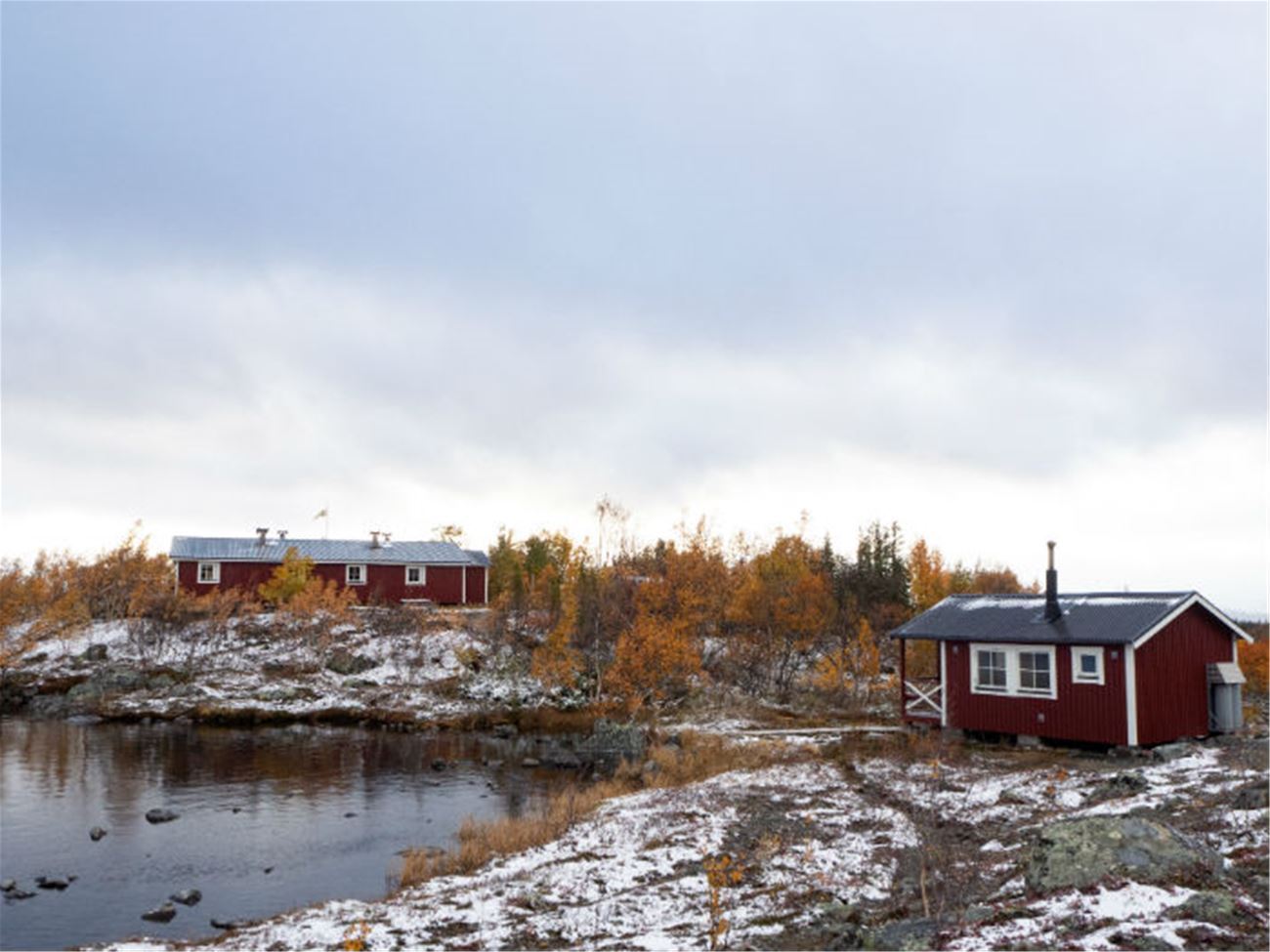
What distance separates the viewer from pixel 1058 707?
28.8 metres

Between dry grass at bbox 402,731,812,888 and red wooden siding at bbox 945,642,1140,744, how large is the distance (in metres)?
5.45

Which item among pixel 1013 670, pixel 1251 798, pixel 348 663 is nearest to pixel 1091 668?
pixel 1013 670

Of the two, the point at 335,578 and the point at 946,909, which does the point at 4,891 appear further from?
the point at 335,578

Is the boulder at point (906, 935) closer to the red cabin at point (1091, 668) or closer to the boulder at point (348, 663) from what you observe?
the red cabin at point (1091, 668)

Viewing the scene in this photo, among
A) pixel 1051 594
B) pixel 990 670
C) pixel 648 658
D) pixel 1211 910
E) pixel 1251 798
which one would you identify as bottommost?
pixel 1251 798

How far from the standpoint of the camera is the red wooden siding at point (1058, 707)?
2769cm

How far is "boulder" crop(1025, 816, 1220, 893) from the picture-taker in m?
12.8

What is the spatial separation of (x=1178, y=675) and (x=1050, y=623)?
3757 millimetres

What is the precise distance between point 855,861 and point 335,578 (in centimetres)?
5682

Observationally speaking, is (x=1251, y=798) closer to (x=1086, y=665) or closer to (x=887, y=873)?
(x=887, y=873)

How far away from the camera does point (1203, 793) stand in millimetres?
Result: 18953

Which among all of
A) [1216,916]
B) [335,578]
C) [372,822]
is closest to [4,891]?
[372,822]

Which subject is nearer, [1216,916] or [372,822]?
[1216,916]

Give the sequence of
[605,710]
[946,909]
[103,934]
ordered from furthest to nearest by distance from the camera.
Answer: [605,710], [103,934], [946,909]
